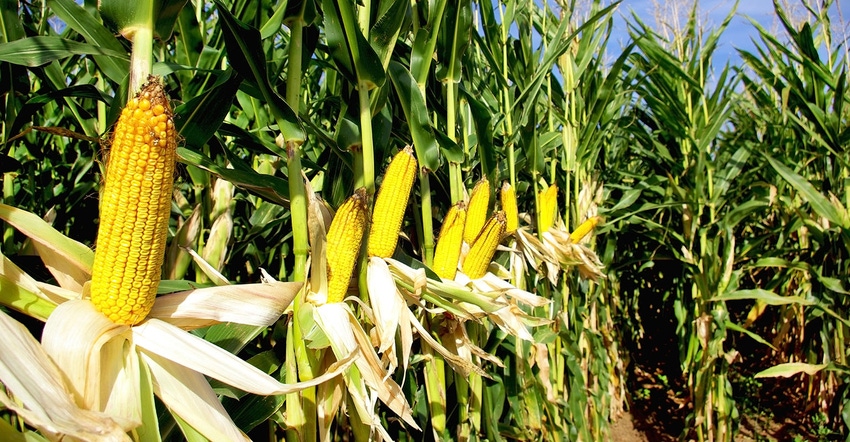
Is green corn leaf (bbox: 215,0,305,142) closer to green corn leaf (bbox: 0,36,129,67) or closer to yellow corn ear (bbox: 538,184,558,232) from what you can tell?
green corn leaf (bbox: 0,36,129,67)

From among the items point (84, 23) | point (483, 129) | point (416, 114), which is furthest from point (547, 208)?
point (84, 23)

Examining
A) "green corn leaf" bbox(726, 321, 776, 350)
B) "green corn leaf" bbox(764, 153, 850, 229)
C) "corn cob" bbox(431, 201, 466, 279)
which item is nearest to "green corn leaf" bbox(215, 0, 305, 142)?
"corn cob" bbox(431, 201, 466, 279)

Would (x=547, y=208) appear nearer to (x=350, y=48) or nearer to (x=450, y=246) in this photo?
(x=450, y=246)

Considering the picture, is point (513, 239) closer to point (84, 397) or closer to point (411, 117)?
point (411, 117)

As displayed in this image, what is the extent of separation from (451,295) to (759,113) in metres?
5.50

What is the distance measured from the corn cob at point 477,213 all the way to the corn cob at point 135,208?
124 cm

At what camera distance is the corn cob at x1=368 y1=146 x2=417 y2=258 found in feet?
5.19

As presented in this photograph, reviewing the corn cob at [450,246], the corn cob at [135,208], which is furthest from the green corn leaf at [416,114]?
the corn cob at [135,208]

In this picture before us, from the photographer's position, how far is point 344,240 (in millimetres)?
1368

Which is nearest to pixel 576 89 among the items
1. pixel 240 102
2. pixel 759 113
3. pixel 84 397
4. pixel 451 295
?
pixel 240 102

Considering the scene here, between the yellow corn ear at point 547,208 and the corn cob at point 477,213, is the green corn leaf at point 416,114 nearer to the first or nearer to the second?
the corn cob at point 477,213

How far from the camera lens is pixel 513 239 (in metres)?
2.83

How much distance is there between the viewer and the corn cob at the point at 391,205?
62.3 inches

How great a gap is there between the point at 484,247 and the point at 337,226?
79 cm
